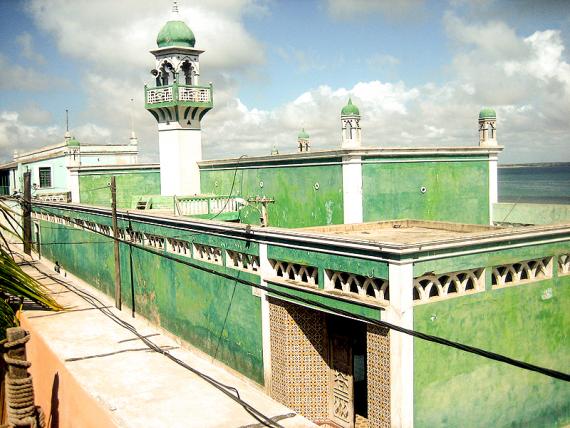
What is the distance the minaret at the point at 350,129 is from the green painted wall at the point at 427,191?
0.76 metres

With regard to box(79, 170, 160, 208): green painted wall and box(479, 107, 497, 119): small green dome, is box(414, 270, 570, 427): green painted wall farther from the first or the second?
box(79, 170, 160, 208): green painted wall

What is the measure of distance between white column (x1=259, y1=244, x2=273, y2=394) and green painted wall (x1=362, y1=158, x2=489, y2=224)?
5.44m

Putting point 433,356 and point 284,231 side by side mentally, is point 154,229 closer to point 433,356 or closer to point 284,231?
point 284,231

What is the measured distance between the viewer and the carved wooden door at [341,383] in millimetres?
12117

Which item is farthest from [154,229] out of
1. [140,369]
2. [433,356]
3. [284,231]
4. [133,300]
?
[433,356]

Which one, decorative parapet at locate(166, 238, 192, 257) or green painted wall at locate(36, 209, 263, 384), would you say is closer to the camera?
green painted wall at locate(36, 209, 263, 384)

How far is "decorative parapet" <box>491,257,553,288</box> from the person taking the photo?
10688 mm

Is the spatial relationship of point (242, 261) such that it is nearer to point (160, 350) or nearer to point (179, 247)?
point (160, 350)

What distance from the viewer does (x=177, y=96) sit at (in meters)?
24.3

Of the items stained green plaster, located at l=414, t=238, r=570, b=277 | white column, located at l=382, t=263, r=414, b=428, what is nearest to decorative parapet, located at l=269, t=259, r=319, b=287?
white column, located at l=382, t=263, r=414, b=428

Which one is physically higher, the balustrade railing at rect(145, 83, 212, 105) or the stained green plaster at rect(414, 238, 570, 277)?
the balustrade railing at rect(145, 83, 212, 105)

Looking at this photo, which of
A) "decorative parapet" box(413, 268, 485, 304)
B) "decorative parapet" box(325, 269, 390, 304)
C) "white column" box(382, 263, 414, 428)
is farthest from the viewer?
"decorative parapet" box(325, 269, 390, 304)

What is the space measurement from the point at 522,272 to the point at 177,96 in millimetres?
17234

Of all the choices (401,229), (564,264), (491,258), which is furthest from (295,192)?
(491,258)
